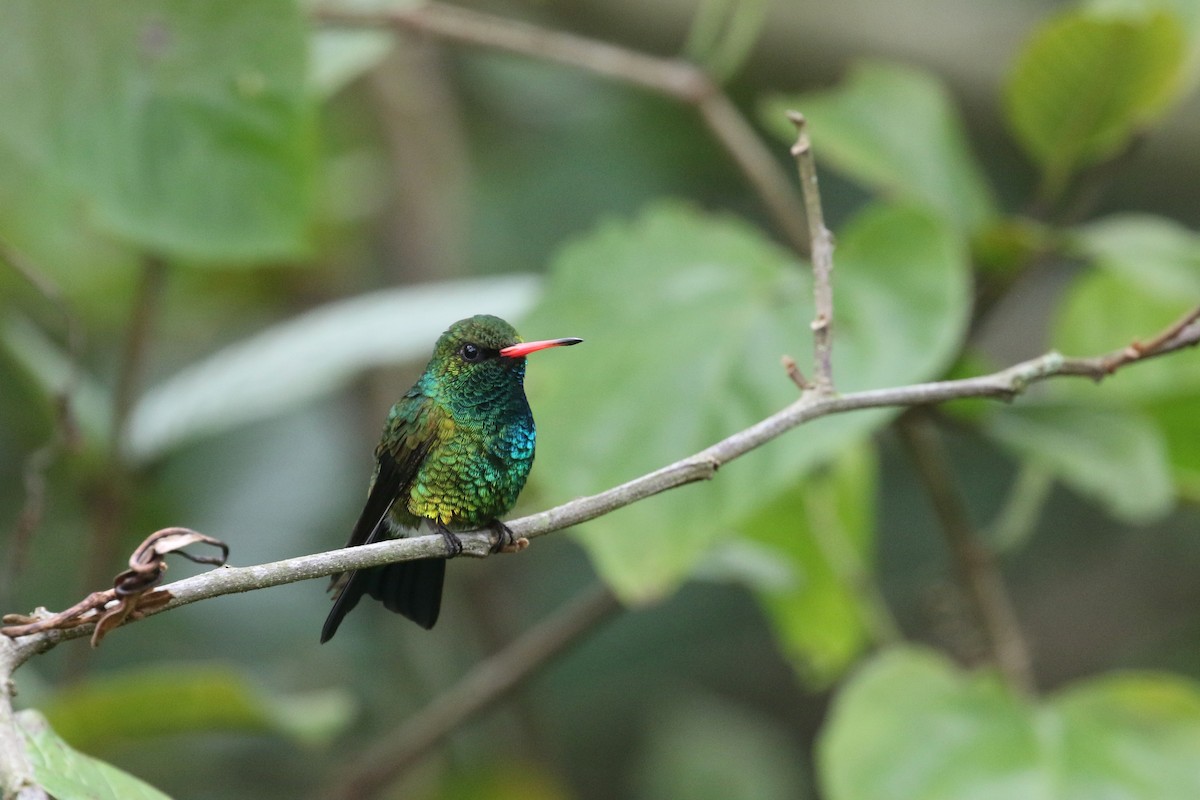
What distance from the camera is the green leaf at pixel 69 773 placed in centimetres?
104

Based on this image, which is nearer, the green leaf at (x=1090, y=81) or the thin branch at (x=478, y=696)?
the green leaf at (x=1090, y=81)

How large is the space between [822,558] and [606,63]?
1.22 metres

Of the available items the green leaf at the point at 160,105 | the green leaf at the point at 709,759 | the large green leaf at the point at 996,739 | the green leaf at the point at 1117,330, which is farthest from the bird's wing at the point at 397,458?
the green leaf at the point at 709,759

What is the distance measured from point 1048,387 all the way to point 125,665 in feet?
8.91

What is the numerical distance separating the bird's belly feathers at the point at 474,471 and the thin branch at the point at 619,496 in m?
0.05

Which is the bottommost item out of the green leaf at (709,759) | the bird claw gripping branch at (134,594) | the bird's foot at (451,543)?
the bird claw gripping branch at (134,594)

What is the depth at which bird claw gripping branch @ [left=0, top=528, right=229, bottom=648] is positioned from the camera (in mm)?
954

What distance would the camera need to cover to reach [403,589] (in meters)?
1.08

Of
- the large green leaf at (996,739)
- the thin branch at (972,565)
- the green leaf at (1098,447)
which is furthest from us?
the thin branch at (972,565)

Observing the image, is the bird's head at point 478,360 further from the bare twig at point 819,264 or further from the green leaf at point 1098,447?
the green leaf at point 1098,447

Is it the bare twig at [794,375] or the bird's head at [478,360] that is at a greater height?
the bird's head at [478,360]

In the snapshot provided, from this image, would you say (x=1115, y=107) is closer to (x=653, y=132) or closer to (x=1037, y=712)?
(x=1037, y=712)

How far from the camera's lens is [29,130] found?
6.82ft

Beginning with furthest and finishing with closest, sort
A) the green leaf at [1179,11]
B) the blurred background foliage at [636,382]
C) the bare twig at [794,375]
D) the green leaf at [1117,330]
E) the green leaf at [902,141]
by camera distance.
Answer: the green leaf at [1117,330]
the green leaf at [902,141]
the green leaf at [1179,11]
the blurred background foliage at [636,382]
the bare twig at [794,375]
